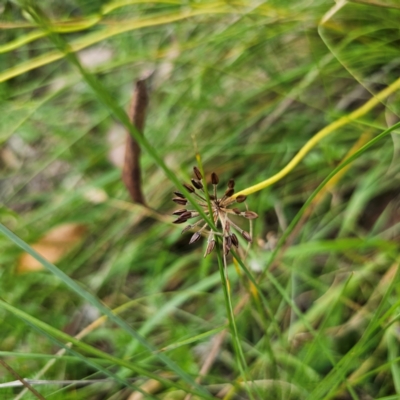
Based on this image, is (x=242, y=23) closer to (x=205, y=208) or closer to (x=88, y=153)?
(x=88, y=153)

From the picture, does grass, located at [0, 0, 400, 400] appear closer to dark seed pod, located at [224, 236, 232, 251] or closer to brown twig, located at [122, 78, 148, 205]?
brown twig, located at [122, 78, 148, 205]

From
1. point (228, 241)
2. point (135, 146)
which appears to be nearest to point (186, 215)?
point (228, 241)

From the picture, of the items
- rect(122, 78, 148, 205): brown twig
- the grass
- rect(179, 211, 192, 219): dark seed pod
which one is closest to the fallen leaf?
the grass

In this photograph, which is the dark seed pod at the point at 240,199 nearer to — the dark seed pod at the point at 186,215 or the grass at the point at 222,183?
the dark seed pod at the point at 186,215

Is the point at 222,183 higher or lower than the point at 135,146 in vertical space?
lower

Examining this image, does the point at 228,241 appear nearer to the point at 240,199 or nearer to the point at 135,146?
the point at 240,199

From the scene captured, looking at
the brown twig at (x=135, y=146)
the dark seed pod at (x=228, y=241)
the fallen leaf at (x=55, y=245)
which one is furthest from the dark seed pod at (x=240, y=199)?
the fallen leaf at (x=55, y=245)
